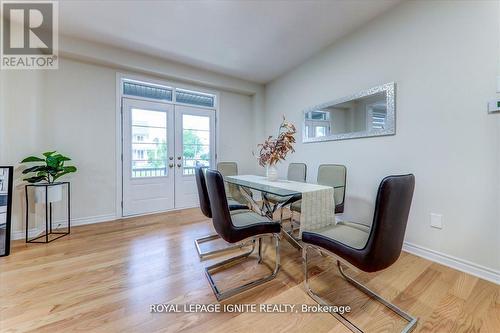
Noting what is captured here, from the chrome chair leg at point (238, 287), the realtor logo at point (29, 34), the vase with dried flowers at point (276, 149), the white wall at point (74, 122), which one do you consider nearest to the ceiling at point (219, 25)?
the realtor logo at point (29, 34)

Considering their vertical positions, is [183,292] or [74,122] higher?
[74,122]

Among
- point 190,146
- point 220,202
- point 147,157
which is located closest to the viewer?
point 220,202

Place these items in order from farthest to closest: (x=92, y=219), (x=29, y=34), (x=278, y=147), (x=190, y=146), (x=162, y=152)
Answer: (x=190, y=146) < (x=162, y=152) < (x=92, y=219) < (x=29, y=34) < (x=278, y=147)

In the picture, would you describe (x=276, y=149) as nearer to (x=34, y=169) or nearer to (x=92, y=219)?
(x=34, y=169)

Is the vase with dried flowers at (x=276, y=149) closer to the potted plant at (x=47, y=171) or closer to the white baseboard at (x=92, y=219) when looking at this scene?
the potted plant at (x=47, y=171)

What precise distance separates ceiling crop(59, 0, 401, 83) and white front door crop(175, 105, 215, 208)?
984 mm

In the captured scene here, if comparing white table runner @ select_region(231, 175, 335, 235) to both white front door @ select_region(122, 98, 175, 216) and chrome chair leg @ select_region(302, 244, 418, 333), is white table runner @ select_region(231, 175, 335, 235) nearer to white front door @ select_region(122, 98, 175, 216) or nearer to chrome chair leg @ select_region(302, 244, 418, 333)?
chrome chair leg @ select_region(302, 244, 418, 333)

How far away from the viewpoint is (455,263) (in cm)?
189

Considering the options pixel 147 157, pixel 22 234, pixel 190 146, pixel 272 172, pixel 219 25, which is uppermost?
pixel 219 25

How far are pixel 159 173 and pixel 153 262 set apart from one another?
2.07 metres

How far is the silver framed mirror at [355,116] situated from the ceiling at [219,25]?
91 cm

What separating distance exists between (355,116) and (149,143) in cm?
333

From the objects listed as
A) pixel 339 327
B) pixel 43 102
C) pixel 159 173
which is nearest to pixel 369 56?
pixel 339 327

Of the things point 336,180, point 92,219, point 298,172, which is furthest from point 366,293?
point 92,219
